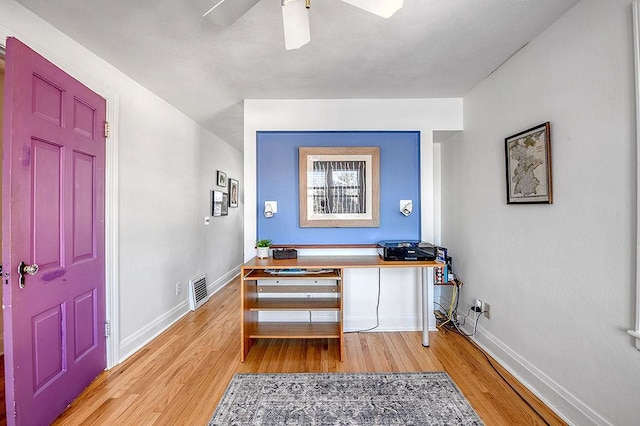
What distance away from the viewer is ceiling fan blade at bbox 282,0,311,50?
47.5 inches

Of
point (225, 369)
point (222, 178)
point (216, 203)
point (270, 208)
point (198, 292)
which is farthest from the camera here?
point (222, 178)

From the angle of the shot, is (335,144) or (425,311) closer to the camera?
(425,311)

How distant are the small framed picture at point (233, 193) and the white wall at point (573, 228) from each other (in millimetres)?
3714

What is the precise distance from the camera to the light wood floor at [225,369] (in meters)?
1.64

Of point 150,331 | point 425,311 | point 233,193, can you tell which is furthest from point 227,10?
point 233,193

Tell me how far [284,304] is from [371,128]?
6.19 ft

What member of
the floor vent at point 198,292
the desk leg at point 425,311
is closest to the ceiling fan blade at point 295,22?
the desk leg at point 425,311

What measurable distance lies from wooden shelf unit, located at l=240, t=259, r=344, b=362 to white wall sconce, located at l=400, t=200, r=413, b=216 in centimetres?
95

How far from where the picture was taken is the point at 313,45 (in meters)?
1.87

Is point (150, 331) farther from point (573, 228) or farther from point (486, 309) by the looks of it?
point (573, 228)

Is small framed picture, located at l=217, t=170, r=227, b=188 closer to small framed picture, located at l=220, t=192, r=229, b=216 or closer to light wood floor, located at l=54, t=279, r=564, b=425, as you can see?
small framed picture, located at l=220, t=192, r=229, b=216

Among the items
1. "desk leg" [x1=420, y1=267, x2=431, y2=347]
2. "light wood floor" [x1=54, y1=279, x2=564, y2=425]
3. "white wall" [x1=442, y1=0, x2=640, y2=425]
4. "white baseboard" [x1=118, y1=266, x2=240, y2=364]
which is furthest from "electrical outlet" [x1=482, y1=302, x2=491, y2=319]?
"white baseboard" [x1=118, y1=266, x2=240, y2=364]

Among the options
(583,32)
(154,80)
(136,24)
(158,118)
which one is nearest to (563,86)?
(583,32)

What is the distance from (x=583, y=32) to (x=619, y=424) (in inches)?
77.8
